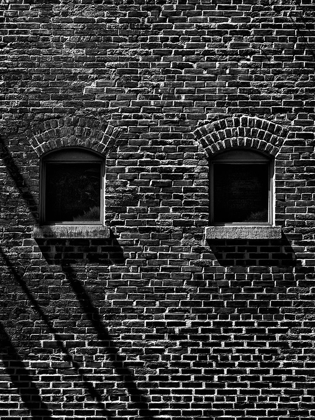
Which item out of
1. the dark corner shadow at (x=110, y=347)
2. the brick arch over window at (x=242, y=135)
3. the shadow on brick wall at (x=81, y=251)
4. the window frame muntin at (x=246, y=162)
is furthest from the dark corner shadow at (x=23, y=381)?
the brick arch over window at (x=242, y=135)

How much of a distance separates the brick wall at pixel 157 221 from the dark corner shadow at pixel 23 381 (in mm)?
17

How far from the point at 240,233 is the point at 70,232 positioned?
82.7 inches

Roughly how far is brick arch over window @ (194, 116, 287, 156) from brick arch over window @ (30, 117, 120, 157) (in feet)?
3.66

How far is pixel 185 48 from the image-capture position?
8539 mm

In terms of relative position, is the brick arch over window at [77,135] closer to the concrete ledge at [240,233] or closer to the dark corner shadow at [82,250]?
the dark corner shadow at [82,250]

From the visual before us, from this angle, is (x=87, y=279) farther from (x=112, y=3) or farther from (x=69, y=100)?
(x=112, y=3)

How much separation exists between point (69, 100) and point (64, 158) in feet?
2.40

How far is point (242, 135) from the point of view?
8445 millimetres

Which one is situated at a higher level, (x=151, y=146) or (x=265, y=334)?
(x=151, y=146)

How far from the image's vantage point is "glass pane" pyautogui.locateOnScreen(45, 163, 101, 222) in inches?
339

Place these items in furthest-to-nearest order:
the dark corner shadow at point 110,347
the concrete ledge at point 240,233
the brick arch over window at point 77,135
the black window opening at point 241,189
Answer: the black window opening at point 241,189 < the brick arch over window at point 77,135 < the concrete ledge at point 240,233 < the dark corner shadow at point 110,347

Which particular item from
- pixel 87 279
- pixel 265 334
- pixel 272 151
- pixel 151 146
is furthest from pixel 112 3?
pixel 265 334

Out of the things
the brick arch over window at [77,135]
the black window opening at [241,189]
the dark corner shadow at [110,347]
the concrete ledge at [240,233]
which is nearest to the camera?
the dark corner shadow at [110,347]

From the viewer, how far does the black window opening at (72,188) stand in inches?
339
